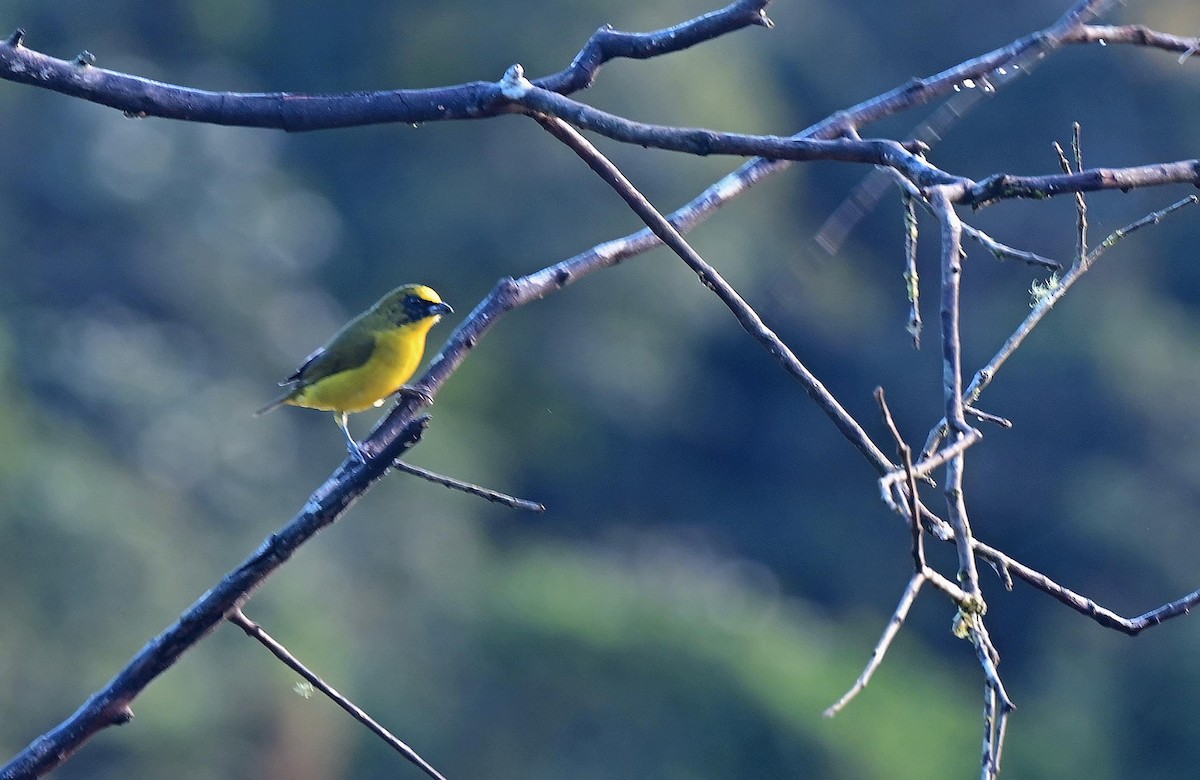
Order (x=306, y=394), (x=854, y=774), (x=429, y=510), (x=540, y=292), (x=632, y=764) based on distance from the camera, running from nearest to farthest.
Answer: (x=540, y=292) → (x=306, y=394) → (x=632, y=764) → (x=854, y=774) → (x=429, y=510)

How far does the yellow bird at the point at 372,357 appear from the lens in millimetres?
5238

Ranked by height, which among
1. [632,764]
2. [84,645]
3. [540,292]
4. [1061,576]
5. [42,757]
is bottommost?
[42,757]

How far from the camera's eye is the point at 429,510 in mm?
21656

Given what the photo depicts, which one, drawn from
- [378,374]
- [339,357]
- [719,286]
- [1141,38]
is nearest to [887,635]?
[719,286]

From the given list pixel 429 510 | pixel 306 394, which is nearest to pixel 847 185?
pixel 429 510

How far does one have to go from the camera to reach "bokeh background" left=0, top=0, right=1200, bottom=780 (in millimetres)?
15125

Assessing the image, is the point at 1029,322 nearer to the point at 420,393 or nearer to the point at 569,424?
the point at 420,393

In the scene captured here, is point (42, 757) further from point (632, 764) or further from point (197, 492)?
point (197, 492)

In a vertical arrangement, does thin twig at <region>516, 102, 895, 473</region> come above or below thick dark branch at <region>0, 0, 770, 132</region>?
above

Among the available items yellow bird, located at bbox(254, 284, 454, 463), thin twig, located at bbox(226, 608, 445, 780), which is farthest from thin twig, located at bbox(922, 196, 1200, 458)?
yellow bird, located at bbox(254, 284, 454, 463)

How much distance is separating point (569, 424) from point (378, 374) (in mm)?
19597

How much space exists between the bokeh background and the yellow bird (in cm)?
866

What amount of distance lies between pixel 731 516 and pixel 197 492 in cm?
892

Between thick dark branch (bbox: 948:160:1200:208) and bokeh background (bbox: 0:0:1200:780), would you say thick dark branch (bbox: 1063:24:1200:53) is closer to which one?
thick dark branch (bbox: 948:160:1200:208)
